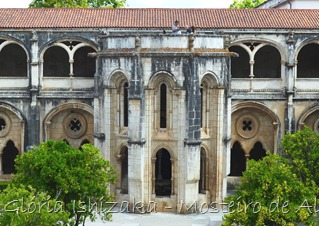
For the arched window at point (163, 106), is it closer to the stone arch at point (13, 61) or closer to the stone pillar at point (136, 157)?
the stone pillar at point (136, 157)

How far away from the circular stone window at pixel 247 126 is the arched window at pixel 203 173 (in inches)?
239

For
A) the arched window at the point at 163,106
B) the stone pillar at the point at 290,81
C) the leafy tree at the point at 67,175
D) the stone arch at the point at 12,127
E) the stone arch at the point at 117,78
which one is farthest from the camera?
the stone arch at the point at 12,127

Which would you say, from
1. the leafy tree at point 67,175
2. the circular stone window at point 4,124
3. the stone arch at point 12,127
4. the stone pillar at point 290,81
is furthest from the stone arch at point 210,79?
the circular stone window at point 4,124

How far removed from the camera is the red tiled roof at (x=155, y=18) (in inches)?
1374

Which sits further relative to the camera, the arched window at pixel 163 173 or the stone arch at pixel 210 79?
the arched window at pixel 163 173

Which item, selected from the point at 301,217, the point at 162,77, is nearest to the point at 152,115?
the point at 162,77

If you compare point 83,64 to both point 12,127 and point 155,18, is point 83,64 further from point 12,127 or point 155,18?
point 12,127

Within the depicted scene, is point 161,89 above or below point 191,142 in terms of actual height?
above

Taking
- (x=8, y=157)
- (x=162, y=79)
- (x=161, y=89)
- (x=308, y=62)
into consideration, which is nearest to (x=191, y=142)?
(x=161, y=89)

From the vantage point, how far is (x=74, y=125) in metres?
36.7

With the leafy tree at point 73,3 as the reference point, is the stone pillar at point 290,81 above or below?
below

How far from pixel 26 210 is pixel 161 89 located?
11738mm

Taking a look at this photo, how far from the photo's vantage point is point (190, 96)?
28953 millimetres

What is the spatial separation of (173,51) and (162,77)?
4.70 feet
